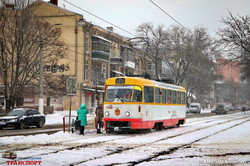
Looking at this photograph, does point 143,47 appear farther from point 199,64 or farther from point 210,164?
point 210,164

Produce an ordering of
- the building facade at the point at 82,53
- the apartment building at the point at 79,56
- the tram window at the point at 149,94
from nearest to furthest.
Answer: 1. the tram window at the point at 149,94
2. the apartment building at the point at 79,56
3. the building facade at the point at 82,53

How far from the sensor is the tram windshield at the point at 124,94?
72.1 feet

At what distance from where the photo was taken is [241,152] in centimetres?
1320

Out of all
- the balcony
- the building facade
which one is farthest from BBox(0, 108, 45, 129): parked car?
the balcony

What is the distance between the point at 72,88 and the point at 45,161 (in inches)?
446

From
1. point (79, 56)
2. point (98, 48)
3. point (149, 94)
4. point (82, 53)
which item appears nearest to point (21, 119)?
point (149, 94)

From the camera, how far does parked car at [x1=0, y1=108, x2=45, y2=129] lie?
28203 millimetres

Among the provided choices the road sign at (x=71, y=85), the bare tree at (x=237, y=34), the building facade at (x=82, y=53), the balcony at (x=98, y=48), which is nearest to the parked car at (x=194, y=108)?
the building facade at (x=82, y=53)

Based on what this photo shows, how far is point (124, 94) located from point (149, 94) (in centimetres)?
170

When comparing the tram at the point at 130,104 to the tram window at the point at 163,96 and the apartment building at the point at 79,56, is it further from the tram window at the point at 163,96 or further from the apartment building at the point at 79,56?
the apartment building at the point at 79,56

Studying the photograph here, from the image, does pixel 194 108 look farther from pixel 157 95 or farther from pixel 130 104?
pixel 130 104

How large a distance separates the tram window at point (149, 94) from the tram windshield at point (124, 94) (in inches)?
20.6

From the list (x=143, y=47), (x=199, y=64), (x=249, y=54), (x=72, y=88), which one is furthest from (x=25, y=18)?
(x=199, y=64)

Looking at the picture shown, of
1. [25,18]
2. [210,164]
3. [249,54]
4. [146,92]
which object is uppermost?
[25,18]
